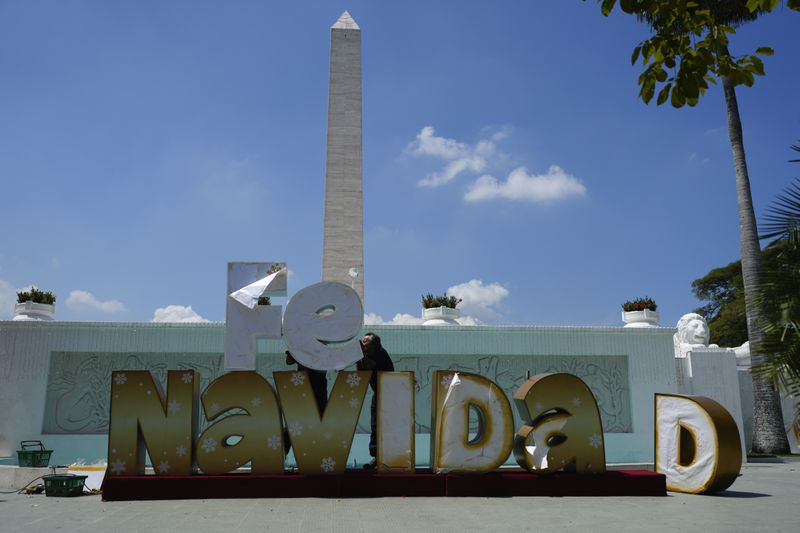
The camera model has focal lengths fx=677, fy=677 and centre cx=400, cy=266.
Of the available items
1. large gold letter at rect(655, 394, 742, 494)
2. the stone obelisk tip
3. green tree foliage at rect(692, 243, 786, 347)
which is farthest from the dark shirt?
green tree foliage at rect(692, 243, 786, 347)

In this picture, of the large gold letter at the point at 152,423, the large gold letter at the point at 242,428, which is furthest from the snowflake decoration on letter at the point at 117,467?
the large gold letter at the point at 242,428

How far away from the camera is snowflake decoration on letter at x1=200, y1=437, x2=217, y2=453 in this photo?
810cm

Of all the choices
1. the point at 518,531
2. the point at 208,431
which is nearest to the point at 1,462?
the point at 208,431

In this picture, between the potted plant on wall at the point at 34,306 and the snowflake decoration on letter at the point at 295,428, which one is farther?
the potted plant on wall at the point at 34,306

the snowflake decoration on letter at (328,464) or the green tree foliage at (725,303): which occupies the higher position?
the green tree foliage at (725,303)

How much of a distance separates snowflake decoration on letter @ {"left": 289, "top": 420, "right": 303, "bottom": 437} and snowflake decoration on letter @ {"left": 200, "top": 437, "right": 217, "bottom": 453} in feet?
2.98

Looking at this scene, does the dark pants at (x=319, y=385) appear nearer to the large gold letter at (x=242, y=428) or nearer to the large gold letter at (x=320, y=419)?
the large gold letter at (x=320, y=419)

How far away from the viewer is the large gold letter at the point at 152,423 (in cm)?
803

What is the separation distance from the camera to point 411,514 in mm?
6672

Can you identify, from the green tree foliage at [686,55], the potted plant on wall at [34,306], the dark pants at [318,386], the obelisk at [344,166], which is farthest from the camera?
the obelisk at [344,166]

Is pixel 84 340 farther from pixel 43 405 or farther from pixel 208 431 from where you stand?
pixel 208 431

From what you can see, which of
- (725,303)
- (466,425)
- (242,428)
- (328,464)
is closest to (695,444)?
(466,425)

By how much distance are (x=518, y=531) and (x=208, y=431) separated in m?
4.02

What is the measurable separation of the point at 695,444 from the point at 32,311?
13.9 m
